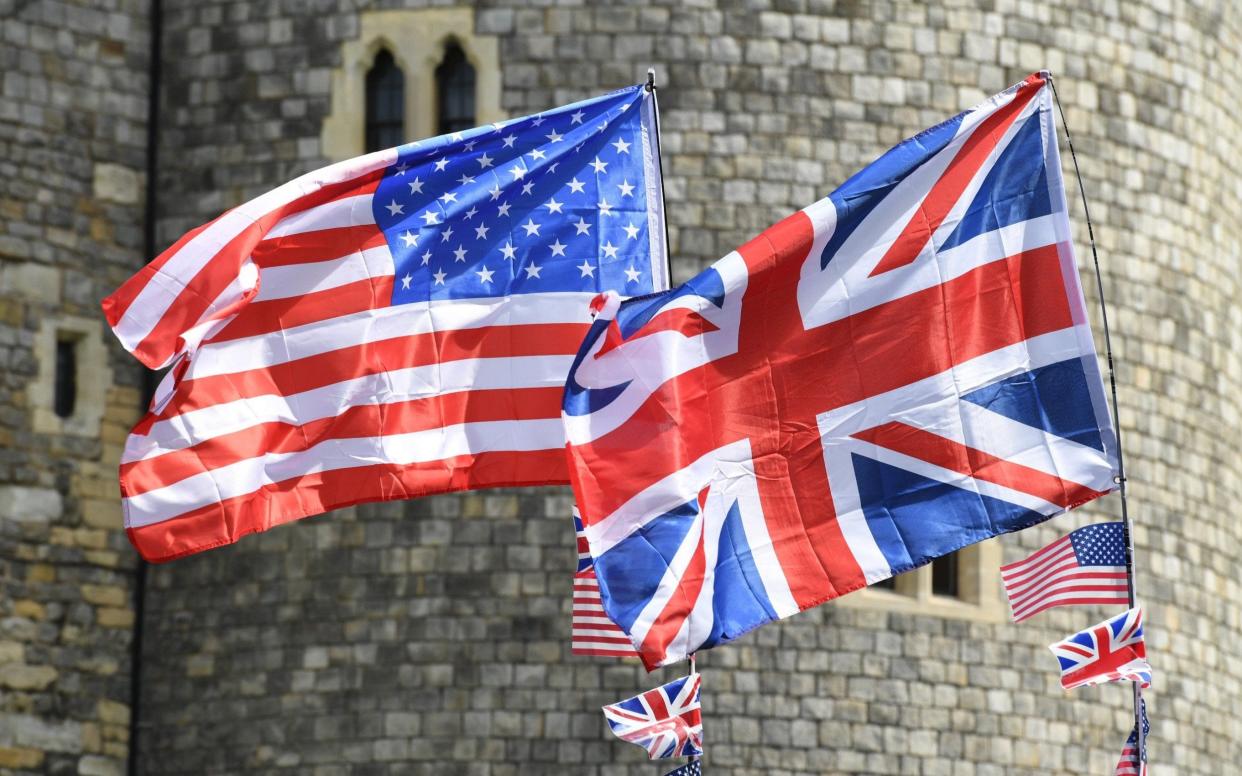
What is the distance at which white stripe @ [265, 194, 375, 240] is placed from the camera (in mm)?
16531

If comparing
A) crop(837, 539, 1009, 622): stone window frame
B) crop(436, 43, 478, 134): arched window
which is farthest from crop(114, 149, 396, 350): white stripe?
crop(837, 539, 1009, 622): stone window frame

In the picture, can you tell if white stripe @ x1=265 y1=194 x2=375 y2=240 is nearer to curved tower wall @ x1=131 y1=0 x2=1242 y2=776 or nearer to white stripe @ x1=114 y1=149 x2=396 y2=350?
white stripe @ x1=114 y1=149 x2=396 y2=350

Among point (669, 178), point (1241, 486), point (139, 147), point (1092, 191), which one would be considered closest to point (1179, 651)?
point (1241, 486)

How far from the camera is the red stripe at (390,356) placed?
1631cm

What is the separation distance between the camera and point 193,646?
2028 cm

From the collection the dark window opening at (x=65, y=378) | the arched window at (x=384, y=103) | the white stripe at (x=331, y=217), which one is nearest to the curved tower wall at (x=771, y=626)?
the arched window at (x=384, y=103)

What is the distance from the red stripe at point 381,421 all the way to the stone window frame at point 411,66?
14.3 feet

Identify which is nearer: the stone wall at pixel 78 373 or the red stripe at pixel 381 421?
the red stripe at pixel 381 421

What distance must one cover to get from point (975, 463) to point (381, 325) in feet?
10.2

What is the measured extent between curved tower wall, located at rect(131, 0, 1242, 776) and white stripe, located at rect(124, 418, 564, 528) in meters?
3.60

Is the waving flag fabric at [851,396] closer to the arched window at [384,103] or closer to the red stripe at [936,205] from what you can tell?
the red stripe at [936,205]

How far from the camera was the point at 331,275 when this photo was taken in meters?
16.5

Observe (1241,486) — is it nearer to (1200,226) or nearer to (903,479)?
(1200,226)

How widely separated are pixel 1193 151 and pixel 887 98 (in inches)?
93.9
